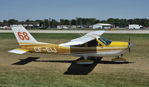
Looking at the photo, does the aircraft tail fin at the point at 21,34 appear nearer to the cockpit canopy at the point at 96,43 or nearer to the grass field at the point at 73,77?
the grass field at the point at 73,77

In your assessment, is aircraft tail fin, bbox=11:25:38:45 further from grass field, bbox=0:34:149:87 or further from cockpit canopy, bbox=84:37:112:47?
cockpit canopy, bbox=84:37:112:47

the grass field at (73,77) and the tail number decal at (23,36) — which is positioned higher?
the tail number decal at (23,36)

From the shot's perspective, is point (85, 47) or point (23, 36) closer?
point (85, 47)

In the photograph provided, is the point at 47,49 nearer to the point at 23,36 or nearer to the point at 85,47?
the point at 23,36

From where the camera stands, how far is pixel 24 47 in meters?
13.7

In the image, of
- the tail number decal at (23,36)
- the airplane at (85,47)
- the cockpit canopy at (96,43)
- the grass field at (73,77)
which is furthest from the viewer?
the tail number decal at (23,36)

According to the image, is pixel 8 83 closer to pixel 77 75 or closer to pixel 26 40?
pixel 77 75

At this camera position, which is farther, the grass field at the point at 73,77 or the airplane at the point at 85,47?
the airplane at the point at 85,47

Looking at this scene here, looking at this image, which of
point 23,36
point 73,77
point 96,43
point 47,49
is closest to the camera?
point 73,77

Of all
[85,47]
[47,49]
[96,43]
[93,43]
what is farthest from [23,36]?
[96,43]

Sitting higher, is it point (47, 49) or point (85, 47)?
point (85, 47)

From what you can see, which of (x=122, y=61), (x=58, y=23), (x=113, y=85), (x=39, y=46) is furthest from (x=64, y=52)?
(x=58, y=23)

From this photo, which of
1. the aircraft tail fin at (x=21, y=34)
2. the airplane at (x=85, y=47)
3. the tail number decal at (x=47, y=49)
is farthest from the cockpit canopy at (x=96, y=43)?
the aircraft tail fin at (x=21, y=34)

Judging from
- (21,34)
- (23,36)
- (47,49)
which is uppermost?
(21,34)
